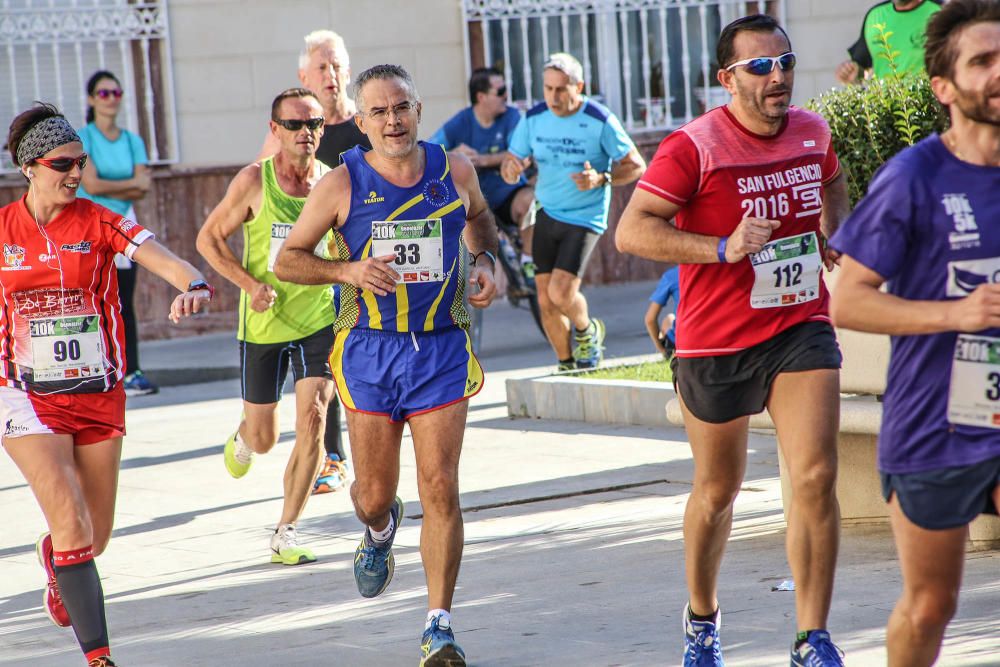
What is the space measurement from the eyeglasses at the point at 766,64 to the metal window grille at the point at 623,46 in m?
11.4

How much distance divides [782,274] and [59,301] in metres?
2.43

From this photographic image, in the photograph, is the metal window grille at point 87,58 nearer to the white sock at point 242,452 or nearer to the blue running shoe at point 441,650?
the white sock at point 242,452

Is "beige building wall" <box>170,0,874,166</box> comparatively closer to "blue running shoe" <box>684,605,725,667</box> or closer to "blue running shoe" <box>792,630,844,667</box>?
"blue running shoe" <box>684,605,725,667</box>

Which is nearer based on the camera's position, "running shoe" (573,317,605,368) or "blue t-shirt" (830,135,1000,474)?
"blue t-shirt" (830,135,1000,474)

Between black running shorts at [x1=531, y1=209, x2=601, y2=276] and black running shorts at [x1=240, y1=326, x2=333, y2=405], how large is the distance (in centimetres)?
361

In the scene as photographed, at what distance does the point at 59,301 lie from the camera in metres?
5.77

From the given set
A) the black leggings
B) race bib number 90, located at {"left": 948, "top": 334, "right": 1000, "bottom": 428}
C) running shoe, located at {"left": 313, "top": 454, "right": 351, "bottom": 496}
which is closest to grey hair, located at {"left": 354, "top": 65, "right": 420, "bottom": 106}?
race bib number 90, located at {"left": 948, "top": 334, "right": 1000, "bottom": 428}

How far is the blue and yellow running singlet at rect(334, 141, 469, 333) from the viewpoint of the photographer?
5715mm

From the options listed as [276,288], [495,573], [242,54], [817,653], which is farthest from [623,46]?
[817,653]

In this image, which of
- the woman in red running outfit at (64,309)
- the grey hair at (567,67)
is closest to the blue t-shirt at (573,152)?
the grey hair at (567,67)

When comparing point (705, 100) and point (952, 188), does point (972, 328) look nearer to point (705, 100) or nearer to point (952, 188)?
point (952, 188)

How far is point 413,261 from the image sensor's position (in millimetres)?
5711

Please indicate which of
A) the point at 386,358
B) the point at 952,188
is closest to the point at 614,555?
the point at 386,358

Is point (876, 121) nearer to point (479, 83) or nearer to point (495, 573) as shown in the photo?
point (495, 573)
